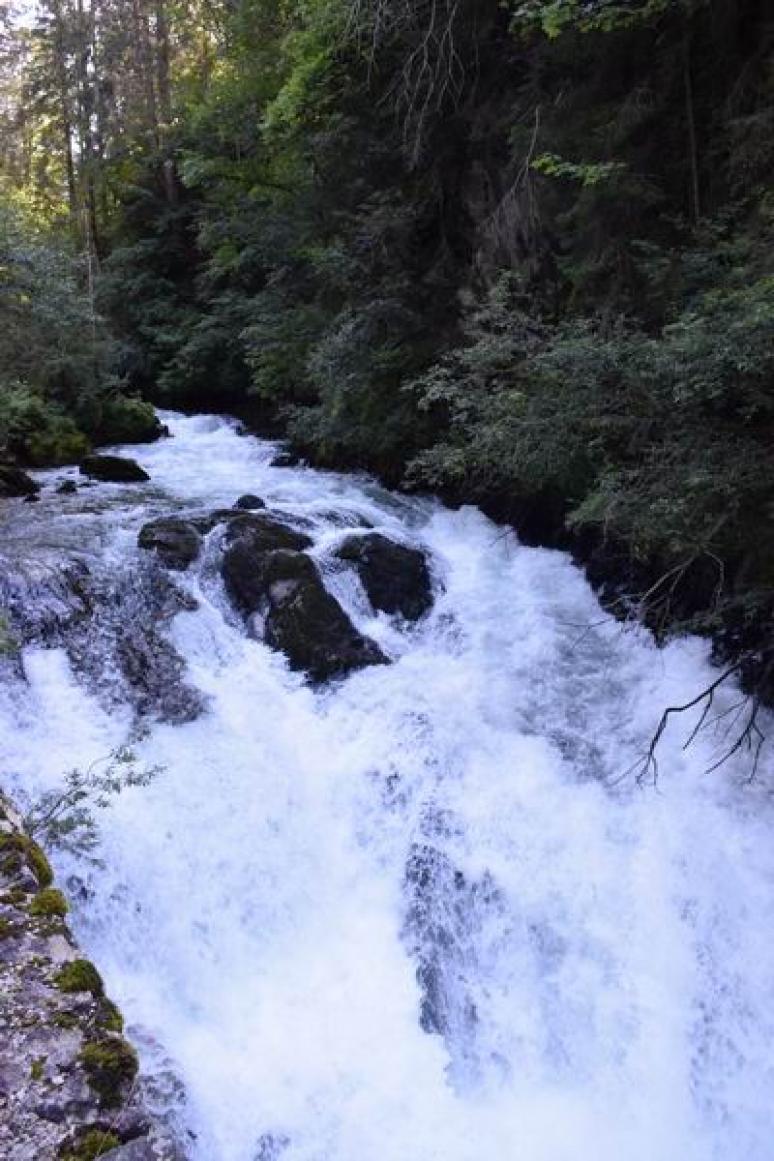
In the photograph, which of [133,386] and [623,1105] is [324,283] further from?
[623,1105]

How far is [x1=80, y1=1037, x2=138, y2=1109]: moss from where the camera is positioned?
2775 millimetres

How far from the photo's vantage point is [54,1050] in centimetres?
290

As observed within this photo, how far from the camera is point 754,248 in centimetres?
670

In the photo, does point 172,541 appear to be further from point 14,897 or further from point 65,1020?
point 65,1020

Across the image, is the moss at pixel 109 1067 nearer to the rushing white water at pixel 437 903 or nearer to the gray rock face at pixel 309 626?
the rushing white water at pixel 437 903

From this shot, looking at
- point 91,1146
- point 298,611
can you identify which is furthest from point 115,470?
point 91,1146

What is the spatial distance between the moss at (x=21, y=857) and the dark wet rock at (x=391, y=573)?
5.55m

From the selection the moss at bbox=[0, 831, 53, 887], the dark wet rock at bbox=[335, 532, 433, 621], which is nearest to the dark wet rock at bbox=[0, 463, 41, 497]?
the dark wet rock at bbox=[335, 532, 433, 621]

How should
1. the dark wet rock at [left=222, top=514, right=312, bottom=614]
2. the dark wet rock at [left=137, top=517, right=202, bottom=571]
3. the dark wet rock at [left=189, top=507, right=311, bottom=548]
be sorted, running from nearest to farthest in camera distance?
1. the dark wet rock at [left=222, top=514, right=312, bottom=614]
2. the dark wet rock at [left=137, top=517, right=202, bottom=571]
3. the dark wet rock at [left=189, top=507, right=311, bottom=548]

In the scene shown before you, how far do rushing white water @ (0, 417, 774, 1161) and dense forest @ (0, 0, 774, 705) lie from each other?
1417 millimetres

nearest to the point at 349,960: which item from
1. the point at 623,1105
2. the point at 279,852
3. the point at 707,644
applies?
the point at 279,852

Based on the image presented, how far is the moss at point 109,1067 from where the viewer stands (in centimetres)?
278

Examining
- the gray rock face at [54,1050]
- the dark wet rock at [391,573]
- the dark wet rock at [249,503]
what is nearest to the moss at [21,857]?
the gray rock face at [54,1050]

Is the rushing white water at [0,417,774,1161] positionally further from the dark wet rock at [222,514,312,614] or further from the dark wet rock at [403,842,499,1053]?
the dark wet rock at [222,514,312,614]
